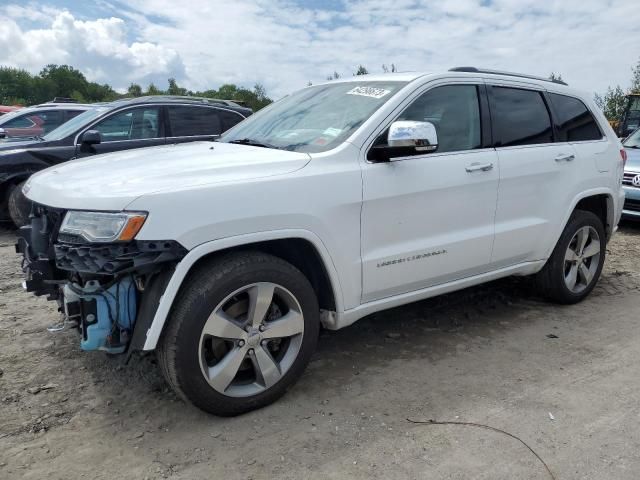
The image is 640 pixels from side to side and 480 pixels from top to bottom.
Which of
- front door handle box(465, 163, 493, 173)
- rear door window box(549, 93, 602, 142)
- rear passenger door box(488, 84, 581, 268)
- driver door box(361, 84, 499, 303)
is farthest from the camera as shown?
rear door window box(549, 93, 602, 142)

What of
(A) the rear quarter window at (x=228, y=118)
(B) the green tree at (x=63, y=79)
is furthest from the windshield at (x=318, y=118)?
(B) the green tree at (x=63, y=79)

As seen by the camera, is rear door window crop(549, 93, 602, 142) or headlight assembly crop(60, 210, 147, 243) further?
rear door window crop(549, 93, 602, 142)

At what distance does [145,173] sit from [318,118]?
48.4 inches

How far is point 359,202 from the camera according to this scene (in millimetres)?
3137

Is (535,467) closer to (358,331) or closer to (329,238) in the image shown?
(329,238)

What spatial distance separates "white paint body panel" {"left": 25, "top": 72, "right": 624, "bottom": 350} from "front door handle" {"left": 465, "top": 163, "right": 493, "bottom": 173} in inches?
1.2

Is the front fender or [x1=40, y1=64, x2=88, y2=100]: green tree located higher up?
[x1=40, y1=64, x2=88, y2=100]: green tree

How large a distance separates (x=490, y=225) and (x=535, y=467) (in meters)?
1.73

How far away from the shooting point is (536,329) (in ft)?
13.9

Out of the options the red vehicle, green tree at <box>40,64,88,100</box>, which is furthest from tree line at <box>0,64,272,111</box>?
the red vehicle

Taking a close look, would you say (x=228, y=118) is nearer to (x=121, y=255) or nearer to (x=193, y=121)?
(x=193, y=121)

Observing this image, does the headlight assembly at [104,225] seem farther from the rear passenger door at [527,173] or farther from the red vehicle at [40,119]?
the red vehicle at [40,119]

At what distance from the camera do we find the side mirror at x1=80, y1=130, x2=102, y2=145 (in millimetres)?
→ 6469

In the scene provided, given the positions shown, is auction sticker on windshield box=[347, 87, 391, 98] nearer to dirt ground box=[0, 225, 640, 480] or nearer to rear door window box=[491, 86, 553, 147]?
rear door window box=[491, 86, 553, 147]
